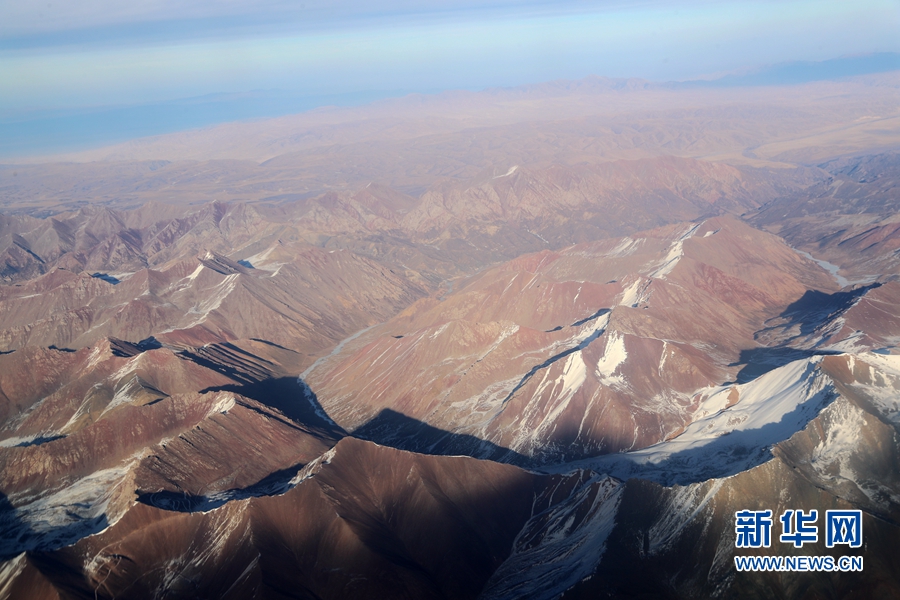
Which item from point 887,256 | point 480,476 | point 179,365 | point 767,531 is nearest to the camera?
point 767,531

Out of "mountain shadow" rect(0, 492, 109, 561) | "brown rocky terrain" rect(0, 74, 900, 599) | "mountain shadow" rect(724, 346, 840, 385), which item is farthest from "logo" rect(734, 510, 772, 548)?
"mountain shadow" rect(0, 492, 109, 561)

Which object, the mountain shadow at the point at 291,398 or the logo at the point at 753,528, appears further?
the mountain shadow at the point at 291,398

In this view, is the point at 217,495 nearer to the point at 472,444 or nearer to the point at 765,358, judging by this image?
the point at 472,444

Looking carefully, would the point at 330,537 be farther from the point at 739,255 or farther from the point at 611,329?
the point at 739,255

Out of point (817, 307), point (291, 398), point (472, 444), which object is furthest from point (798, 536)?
point (817, 307)

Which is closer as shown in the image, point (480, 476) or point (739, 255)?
point (480, 476)

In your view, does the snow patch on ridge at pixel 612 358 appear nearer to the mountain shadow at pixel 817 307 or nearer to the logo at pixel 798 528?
the mountain shadow at pixel 817 307

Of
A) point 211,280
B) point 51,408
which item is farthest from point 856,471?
point 211,280

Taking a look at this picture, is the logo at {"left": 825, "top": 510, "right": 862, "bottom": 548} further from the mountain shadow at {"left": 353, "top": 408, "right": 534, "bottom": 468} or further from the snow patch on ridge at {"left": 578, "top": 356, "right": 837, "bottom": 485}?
the mountain shadow at {"left": 353, "top": 408, "right": 534, "bottom": 468}

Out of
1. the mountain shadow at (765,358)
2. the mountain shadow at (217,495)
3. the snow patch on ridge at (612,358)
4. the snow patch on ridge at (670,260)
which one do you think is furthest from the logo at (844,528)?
the snow patch on ridge at (670,260)
